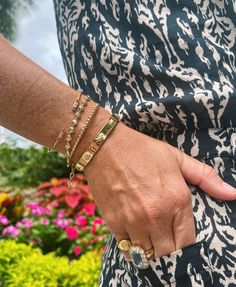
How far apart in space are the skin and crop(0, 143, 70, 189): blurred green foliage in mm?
6100

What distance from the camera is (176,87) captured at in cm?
135

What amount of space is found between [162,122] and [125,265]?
348mm

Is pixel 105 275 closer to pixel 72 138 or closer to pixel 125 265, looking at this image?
pixel 125 265

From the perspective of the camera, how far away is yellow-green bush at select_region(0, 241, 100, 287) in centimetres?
359

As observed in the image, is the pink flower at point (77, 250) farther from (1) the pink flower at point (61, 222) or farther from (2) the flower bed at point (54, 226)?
(1) the pink flower at point (61, 222)

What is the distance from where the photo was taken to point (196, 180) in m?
1.32

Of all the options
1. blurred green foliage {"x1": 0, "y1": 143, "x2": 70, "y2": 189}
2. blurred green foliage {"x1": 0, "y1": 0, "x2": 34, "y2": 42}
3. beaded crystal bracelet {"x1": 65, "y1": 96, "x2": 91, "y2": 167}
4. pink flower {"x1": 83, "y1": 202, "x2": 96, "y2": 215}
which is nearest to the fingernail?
beaded crystal bracelet {"x1": 65, "y1": 96, "x2": 91, "y2": 167}

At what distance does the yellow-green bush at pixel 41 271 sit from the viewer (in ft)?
11.8

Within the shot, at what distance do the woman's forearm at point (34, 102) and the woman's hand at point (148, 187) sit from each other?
0.23 feet

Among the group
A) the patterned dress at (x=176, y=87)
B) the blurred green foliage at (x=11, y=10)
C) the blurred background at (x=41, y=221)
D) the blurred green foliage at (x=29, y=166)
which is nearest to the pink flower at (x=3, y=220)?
the blurred background at (x=41, y=221)

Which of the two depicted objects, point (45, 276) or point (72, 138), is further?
point (45, 276)

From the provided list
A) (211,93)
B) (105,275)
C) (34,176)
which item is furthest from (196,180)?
(34,176)

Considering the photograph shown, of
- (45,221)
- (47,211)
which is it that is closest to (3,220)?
(45,221)

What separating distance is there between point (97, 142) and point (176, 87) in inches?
8.8
